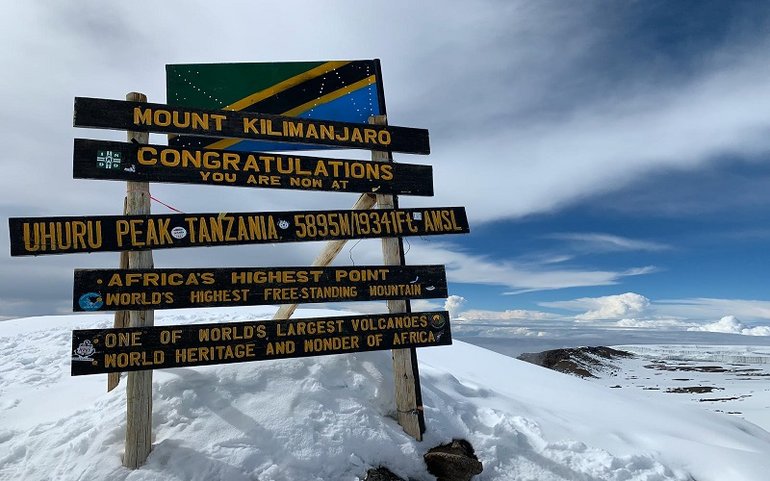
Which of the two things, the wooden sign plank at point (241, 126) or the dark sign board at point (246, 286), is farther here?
the wooden sign plank at point (241, 126)

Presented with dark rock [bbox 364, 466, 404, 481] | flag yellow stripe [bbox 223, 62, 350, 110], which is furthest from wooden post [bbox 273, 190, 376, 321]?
dark rock [bbox 364, 466, 404, 481]

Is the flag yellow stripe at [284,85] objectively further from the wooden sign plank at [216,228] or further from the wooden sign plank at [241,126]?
the wooden sign plank at [216,228]

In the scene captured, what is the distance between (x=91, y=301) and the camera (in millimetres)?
4820

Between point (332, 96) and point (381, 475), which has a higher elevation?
point (332, 96)

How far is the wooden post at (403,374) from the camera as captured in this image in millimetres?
5906

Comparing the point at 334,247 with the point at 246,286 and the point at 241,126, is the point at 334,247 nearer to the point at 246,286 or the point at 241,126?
the point at 246,286

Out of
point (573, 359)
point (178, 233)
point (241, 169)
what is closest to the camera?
point (178, 233)

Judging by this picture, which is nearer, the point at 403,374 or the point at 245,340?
the point at 245,340

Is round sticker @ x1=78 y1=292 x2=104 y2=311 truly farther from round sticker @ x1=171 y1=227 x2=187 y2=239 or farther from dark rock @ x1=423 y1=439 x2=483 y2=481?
dark rock @ x1=423 y1=439 x2=483 y2=481

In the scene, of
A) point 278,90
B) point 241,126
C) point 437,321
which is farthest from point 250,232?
point 437,321

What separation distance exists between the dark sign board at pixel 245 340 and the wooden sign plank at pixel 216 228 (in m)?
0.95

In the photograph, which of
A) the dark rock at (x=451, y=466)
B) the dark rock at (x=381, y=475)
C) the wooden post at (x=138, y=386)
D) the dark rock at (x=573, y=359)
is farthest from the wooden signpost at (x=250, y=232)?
the dark rock at (x=573, y=359)

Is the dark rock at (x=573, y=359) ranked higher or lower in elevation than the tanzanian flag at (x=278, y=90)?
lower

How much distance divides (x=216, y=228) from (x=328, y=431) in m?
2.70
